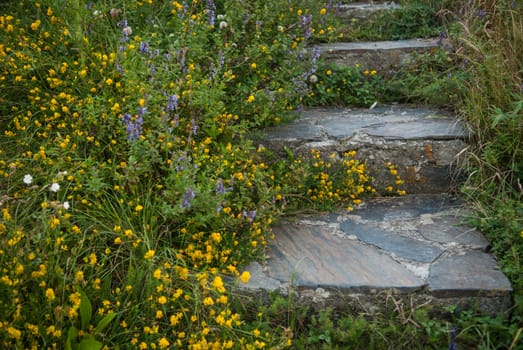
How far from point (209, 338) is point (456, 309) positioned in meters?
1.13

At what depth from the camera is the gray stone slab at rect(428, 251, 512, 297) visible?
2463mm

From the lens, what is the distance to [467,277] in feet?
8.33

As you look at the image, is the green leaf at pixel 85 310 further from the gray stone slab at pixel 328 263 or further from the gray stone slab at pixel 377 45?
the gray stone slab at pixel 377 45

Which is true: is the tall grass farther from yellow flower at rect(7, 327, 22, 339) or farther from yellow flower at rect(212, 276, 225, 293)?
yellow flower at rect(7, 327, 22, 339)

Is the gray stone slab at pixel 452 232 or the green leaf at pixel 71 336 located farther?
the gray stone slab at pixel 452 232

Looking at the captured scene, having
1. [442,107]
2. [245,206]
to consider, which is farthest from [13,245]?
[442,107]

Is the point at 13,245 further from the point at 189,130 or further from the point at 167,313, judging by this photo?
the point at 189,130

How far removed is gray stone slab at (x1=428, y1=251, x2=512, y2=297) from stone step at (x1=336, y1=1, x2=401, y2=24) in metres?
3.02

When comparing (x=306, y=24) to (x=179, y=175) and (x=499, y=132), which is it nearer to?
(x=499, y=132)

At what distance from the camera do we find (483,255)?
2.71 m

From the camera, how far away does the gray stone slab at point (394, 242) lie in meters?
2.75

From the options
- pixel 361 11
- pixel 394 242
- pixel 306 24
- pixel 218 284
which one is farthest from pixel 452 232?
pixel 361 11

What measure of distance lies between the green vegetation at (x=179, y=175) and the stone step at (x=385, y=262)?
8 centimetres

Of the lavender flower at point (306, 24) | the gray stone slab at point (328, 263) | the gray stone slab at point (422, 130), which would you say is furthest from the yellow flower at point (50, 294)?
the lavender flower at point (306, 24)
